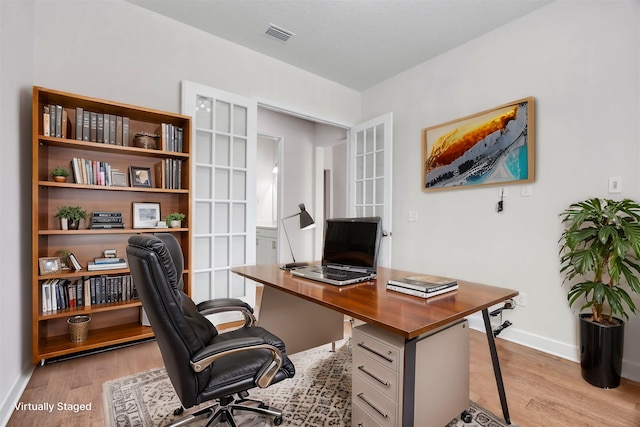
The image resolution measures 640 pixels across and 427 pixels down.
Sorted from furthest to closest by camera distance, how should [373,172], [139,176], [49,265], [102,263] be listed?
[373,172] < [139,176] < [102,263] < [49,265]

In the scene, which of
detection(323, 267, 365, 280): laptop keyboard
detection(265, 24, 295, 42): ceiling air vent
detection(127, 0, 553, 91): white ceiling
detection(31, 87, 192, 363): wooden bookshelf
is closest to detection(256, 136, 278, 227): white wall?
detection(127, 0, 553, 91): white ceiling

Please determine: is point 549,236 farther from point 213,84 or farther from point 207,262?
point 213,84

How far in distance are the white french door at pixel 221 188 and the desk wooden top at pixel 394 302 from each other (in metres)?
1.34

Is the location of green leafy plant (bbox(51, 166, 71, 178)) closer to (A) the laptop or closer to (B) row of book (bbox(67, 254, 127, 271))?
(B) row of book (bbox(67, 254, 127, 271))

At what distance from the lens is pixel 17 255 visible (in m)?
1.97

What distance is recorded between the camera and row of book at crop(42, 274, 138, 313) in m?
2.22

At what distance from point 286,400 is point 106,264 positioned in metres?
1.76

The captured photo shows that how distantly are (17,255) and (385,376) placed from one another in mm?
2372

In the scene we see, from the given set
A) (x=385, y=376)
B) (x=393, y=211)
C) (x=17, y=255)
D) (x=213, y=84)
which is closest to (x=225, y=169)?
(x=213, y=84)

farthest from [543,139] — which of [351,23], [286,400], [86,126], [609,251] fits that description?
[86,126]

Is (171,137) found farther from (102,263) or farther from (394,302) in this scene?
(394,302)

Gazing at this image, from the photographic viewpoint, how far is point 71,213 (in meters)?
2.28

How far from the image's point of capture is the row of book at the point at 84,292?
222cm

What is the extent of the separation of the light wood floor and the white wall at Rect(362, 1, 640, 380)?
36cm
